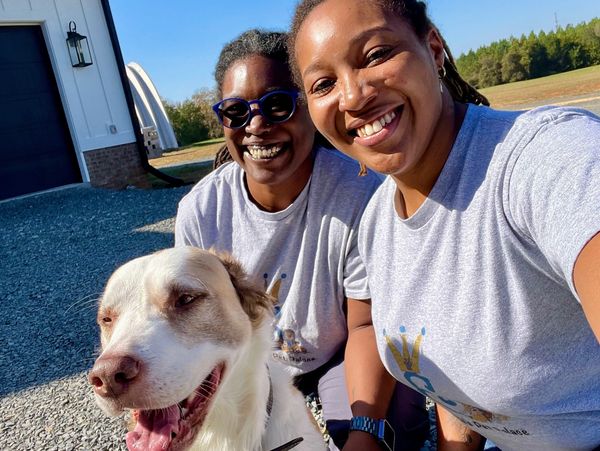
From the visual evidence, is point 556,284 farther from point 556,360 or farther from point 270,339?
point 270,339

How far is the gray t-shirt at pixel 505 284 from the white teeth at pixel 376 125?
0.68 feet

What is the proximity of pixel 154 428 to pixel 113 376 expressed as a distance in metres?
0.30

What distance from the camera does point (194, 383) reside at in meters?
1.65

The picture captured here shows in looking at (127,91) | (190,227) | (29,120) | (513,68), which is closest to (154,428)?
(190,227)

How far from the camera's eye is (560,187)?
3.44 feet

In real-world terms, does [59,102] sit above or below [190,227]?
above

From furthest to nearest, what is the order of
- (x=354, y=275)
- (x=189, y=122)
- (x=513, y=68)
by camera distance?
(x=513, y=68)
(x=189, y=122)
(x=354, y=275)

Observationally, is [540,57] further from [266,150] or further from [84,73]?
[266,150]

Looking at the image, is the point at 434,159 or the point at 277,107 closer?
the point at 434,159

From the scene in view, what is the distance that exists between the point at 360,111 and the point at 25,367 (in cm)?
378

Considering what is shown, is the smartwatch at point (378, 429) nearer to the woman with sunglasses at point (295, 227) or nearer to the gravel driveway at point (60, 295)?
the woman with sunglasses at point (295, 227)

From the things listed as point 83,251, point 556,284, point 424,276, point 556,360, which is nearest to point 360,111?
point 424,276

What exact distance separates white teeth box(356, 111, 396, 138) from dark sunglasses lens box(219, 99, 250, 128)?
0.96 metres

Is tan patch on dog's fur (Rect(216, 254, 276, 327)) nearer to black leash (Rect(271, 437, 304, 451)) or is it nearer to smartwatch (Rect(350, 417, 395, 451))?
Answer: black leash (Rect(271, 437, 304, 451))
